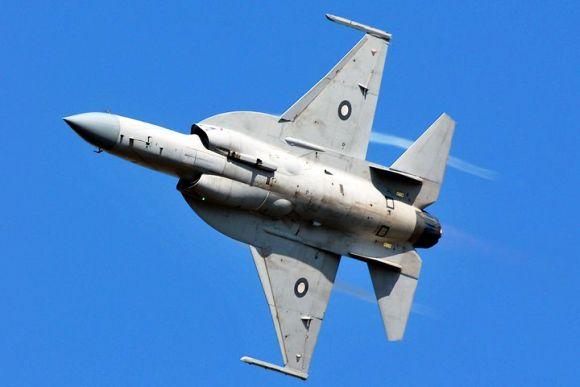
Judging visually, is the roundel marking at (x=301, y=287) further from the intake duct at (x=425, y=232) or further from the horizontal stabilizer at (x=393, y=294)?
the intake duct at (x=425, y=232)

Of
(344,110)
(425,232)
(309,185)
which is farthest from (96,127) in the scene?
(425,232)

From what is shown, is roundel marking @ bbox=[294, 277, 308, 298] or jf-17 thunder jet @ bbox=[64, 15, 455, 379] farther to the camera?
roundel marking @ bbox=[294, 277, 308, 298]

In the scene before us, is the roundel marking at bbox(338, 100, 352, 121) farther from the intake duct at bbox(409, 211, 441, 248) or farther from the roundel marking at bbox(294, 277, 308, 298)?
the roundel marking at bbox(294, 277, 308, 298)

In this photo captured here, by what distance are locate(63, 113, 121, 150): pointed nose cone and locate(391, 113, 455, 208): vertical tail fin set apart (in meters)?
6.20

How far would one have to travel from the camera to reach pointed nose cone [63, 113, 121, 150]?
29.6 meters

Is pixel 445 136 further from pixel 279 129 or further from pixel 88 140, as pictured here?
pixel 88 140

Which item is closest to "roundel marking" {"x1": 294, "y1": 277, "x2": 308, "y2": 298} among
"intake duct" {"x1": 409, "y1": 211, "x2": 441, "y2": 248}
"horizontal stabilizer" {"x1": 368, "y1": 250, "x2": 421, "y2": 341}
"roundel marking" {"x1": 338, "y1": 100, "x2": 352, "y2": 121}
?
"horizontal stabilizer" {"x1": 368, "y1": 250, "x2": 421, "y2": 341}

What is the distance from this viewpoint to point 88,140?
→ 29734 mm

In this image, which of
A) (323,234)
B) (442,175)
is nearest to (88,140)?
(323,234)

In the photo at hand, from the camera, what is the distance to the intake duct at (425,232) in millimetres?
32750

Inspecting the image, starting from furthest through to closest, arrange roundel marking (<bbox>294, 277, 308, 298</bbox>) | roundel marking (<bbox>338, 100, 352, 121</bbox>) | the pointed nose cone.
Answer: roundel marking (<bbox>338, 100, 352, 121</bbox>) < roundel marking (<bbox>294, 277, 308, 298</bbox>) < the pointed nose cone

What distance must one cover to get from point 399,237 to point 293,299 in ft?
8.06

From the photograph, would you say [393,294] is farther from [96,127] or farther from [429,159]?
[96,127]

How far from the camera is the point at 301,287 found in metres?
32.5
